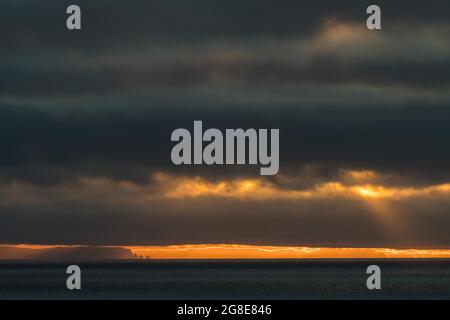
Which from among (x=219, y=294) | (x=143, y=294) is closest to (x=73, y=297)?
(x=143, y=294)

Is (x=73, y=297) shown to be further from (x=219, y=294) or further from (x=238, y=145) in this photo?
(x=238, y=145)

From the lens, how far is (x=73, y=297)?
17425cm
